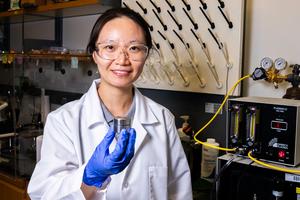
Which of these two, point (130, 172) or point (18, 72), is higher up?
point (18, 72)

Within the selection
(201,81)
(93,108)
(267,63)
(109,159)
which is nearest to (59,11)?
(201,81)

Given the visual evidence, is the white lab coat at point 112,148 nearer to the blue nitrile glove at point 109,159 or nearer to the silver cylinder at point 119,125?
the blue nitrile glove at point 109,159

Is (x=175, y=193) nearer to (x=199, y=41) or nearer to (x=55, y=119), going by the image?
(x=55, y=119)

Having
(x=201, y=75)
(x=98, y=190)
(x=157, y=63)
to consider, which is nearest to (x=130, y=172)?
(x=98, y=190)

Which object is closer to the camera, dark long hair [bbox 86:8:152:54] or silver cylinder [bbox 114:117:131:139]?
silver cylinder [bbox 114:117:131:139]

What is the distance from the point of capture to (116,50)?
1.09 m

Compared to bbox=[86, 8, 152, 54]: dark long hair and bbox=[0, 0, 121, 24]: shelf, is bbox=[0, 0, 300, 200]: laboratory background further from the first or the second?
bbox=[86, 8, 152, 54]: dark long hair

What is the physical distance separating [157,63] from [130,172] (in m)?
0.88

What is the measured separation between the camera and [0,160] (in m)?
2.25

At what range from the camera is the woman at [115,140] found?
1.02m

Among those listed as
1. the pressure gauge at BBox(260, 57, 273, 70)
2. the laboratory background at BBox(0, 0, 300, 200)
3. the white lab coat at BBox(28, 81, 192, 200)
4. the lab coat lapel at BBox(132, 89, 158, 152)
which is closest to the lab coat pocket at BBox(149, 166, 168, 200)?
the white lab coat at BBox(28, 81, 192, 200)

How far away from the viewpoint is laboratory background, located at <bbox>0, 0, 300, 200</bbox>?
1.20m

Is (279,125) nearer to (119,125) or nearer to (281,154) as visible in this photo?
(281,154)

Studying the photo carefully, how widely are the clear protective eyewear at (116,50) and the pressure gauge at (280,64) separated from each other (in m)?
0.65
